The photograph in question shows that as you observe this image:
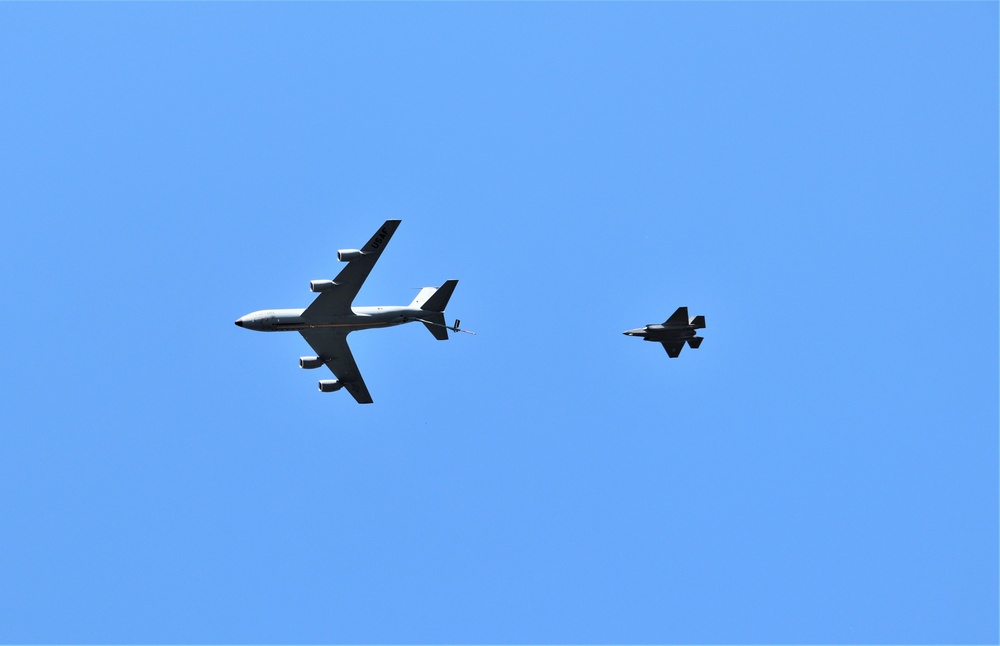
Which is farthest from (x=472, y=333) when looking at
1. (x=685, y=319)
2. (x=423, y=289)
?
(x=685, y=319)

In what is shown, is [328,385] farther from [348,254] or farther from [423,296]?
[348,254]

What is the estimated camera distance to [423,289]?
113500 millimetres

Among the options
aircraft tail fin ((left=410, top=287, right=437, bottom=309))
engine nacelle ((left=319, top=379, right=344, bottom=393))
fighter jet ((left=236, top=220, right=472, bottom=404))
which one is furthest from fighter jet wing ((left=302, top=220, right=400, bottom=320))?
engine nacelle ((left=319, top=379, right=344, bottom=393))

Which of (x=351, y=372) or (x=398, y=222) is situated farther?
(x=351, y=372)

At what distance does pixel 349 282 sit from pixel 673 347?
1008 inches

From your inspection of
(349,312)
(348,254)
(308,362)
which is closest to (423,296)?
(349,312)

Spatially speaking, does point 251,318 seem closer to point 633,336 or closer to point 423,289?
point 423,289

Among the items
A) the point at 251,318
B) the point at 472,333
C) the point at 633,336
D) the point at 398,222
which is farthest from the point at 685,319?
the point at 251,318

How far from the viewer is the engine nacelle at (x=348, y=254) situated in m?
107

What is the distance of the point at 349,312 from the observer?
10975cm

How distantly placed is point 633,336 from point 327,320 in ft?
76.7

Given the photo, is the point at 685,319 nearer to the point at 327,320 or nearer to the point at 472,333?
the point at 472,333

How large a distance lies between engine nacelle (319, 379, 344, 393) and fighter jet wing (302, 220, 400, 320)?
8.03m

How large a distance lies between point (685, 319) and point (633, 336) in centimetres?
433
